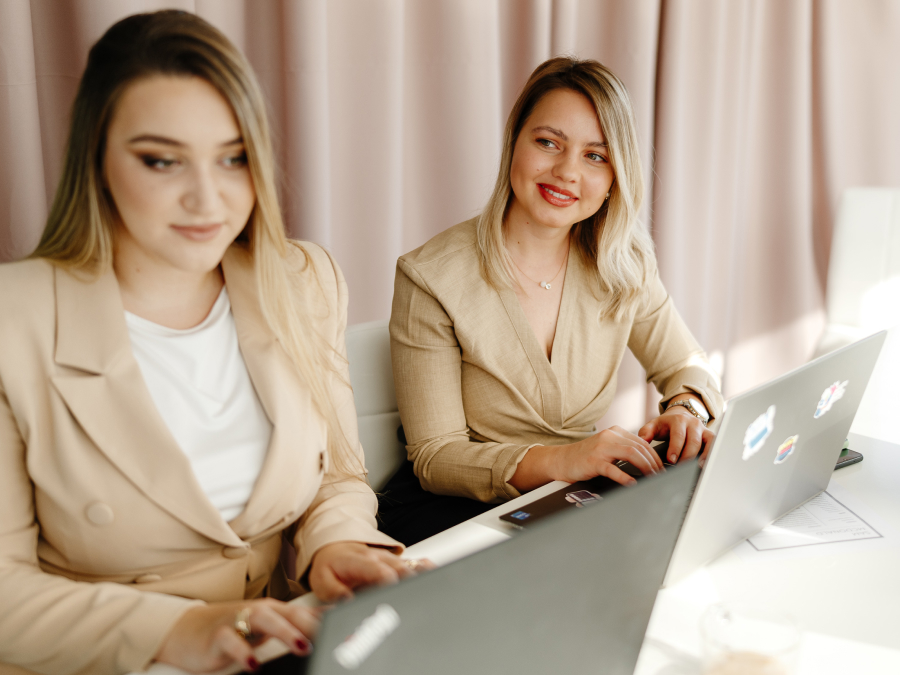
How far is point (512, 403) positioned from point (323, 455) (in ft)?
1.82

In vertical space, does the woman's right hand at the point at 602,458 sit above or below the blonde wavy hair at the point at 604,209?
below

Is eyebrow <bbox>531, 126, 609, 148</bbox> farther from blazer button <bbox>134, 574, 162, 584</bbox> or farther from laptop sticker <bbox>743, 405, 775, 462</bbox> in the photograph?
blazer button <bbox>134, 574, 162, 584</bbox>

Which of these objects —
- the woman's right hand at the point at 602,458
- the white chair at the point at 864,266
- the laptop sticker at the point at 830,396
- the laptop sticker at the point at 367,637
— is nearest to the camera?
the laptop sticker at the point at 367,637

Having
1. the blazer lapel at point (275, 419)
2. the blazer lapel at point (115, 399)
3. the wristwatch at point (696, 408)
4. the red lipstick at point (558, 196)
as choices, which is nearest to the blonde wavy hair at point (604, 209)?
the red lipstick at point (558, 196)

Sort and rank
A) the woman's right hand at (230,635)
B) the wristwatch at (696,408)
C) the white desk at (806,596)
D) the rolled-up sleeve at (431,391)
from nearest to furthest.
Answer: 1. the woman's right hand at (230,635)
2. the white desk at (806,596)
3. the rolled-up sleeve at (431,391)
4. the wristwatch at (696,408)

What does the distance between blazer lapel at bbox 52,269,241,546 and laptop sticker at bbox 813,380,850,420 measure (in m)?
0.86

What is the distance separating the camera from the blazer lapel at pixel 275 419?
3.53 ft

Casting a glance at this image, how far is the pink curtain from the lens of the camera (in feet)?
5.29

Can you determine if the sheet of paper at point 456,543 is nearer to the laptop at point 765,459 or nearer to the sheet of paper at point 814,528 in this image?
the laptop at point 765,459

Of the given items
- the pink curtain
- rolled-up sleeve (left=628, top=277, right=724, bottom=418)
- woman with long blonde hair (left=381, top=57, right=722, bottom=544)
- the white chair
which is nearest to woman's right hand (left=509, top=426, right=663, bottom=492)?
woman with long blonde hair (left=381, top=57, right=722, bottom=544)

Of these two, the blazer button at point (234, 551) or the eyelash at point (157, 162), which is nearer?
the eyelash at point (157, 162)

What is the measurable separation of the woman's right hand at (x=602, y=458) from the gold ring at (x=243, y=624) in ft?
2.04

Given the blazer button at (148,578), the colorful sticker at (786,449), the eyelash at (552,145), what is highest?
the eyelash at (552,145)

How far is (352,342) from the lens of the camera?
1.57m
